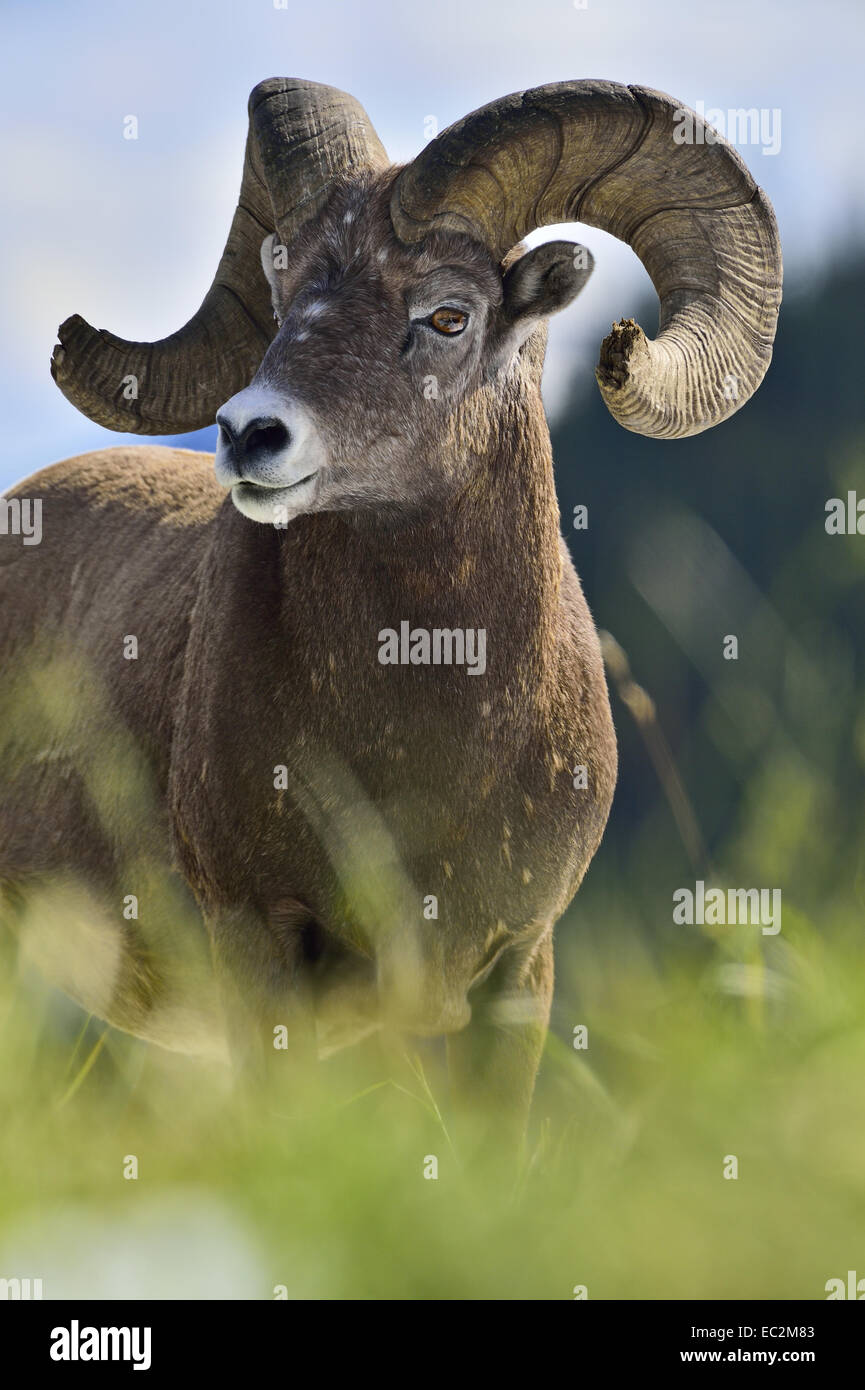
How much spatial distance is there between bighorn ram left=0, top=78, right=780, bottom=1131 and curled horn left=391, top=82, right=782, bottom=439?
11 mm

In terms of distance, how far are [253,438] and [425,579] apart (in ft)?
3.17

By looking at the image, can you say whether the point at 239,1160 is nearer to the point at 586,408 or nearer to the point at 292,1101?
the point at 292,1101

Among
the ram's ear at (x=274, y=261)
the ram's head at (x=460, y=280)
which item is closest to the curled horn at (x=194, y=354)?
the ram's ear at (x=274, y=261)

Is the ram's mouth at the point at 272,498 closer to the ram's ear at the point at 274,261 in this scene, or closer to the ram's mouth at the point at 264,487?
the ram's mouth at the point at 264,487

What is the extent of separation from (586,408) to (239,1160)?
2009cm

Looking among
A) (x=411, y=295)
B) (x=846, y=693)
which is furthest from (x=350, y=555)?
(x=846, y=693)

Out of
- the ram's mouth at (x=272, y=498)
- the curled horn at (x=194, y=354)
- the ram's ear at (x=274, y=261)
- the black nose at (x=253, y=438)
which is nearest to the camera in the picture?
the black nose at (x=253, y=438)

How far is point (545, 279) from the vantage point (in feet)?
18.2

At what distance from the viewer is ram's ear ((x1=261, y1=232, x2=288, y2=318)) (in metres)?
5.91

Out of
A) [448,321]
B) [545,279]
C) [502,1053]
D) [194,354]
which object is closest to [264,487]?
[448,321]

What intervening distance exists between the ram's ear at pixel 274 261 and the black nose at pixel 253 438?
1213mm

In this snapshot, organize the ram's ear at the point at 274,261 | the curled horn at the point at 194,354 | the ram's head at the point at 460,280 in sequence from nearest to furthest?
the ram's head at the point at 460,280 → the ram's ear at the point at 274,261 → the curled horn at the point at 194,354

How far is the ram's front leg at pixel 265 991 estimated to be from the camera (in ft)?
18.3

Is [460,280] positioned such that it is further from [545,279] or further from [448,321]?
[545,279]
